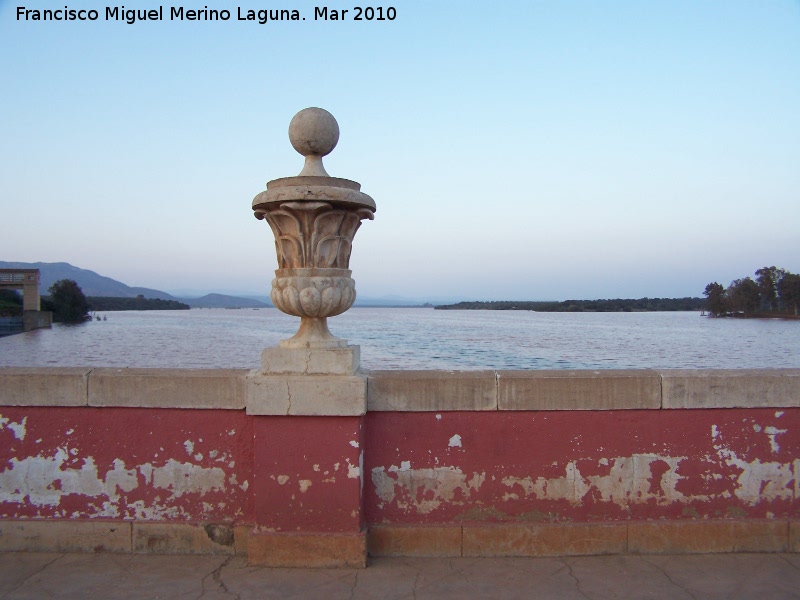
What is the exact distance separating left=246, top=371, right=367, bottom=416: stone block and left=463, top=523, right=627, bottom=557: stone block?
105 centimetres

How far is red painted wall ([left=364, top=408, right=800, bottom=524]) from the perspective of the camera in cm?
363

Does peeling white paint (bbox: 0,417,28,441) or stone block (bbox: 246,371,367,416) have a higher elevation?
stone block (bbox: 246,371,367,416)

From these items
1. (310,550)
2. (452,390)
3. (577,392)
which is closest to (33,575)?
(310,550)

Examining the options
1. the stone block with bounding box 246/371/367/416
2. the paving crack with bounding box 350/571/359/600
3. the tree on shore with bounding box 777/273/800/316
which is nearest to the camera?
the paving crack with bounding box 350/571/359/600

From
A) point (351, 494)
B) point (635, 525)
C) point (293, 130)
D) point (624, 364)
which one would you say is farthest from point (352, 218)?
point (624, 364)

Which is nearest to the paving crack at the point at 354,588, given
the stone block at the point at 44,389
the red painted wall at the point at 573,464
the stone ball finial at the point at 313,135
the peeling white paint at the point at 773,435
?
the red painted wall at the point at 573,464

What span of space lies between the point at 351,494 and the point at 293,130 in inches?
85.9

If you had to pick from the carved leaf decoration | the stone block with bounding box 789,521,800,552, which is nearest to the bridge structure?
the carved leaf decoration

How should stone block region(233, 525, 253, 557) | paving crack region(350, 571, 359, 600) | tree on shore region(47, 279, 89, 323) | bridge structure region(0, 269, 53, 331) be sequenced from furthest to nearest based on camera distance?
tree on shore region(47, 279, 89, 323)
bridge structure region(0, 269, 53, 331)
stone block region(233, 525, 253, 557)
paving crack region(350, 571, 359, 600)

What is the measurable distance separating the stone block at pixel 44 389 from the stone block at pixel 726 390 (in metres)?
3.51

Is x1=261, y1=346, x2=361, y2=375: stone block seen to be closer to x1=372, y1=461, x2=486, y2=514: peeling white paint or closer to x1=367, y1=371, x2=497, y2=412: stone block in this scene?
x1=367, y1=371, x2=497, y2=412: stone block

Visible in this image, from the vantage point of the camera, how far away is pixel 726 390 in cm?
364

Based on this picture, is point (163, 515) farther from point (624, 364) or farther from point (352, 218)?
point (624, 364)

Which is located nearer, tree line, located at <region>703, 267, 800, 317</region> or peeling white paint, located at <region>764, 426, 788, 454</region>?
peeling white paint, located at <region>764, 426, 788, 454</region>
